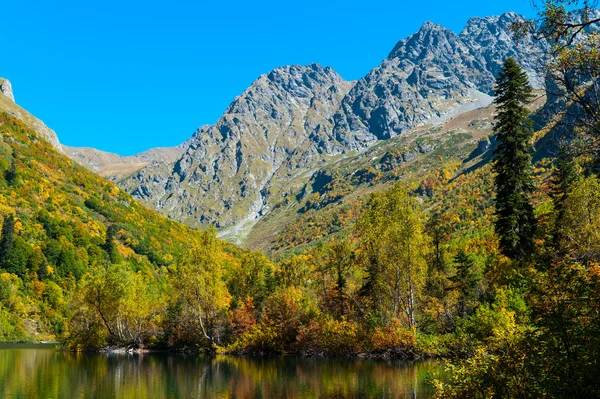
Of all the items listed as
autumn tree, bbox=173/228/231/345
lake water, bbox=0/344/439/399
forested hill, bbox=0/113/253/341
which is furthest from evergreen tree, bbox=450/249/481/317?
forested hill, bbox=0/113/253/341

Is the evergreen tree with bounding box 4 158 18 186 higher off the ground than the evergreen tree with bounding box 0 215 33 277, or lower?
higher

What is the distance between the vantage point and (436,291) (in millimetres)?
63219

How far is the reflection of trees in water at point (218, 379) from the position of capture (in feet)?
99.8

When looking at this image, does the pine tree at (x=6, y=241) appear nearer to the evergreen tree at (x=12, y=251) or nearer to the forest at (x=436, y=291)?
the evergreen tree at (x=12, y=251)

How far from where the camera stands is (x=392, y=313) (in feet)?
178

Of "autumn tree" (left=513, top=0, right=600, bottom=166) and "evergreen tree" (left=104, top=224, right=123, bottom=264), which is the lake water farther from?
"evergreen tree" (left=104, top=224, right=123, bottom=264)

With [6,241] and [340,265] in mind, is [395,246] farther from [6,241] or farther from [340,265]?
[6,241]

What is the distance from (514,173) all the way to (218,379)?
32012 millimetres

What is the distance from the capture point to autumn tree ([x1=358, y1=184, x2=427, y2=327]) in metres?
51.1

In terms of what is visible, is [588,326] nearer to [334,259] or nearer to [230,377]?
[230,377]

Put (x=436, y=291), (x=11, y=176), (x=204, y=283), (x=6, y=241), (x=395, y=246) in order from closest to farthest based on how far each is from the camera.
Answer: (x=395, y=246) < (x=436, y=291) < (x=204, y=283) < (x=6, y=241) < (x=11, y=176)

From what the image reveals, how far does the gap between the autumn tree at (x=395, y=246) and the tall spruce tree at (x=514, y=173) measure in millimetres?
9324

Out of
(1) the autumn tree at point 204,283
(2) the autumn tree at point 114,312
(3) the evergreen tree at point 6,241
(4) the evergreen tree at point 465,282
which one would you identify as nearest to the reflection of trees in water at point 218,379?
(1) the autumn tree at point 204,283

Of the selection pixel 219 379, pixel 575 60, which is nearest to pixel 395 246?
pixel 219 379
